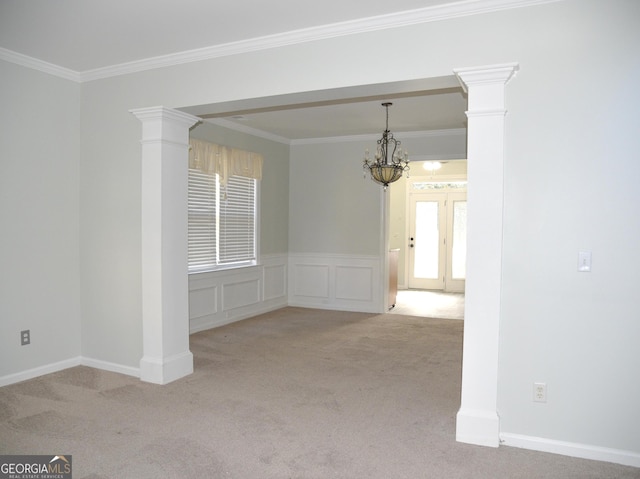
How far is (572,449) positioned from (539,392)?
36 centimetres

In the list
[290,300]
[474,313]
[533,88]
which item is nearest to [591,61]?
[533,88]

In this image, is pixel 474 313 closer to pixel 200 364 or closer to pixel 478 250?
pixel 478 250

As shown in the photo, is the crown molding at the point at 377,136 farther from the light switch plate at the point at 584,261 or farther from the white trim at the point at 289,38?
A: the light switch plate at the point at 584,261

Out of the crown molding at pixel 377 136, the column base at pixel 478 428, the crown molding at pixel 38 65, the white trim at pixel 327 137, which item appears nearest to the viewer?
the column base at pixel 478 428

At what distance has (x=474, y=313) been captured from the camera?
2949 mm

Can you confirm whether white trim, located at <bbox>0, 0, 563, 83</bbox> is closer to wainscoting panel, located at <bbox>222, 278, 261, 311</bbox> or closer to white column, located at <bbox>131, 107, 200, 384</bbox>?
white column, located at <bbox>131, 107, 200, 384</bbox>

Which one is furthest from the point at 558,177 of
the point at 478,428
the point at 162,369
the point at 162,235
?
the point at 162,369

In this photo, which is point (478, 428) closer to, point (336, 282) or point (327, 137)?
point (336, 282)

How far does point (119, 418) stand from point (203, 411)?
57cm

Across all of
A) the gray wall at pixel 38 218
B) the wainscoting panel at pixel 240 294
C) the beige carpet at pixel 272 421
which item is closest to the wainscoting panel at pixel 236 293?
the wainscoting panel at pixel 240 294

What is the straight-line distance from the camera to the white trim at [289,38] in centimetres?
288

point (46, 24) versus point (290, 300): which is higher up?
point (46, 24)

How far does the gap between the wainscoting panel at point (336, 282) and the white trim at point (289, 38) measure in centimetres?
434

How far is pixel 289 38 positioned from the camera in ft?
11.1
